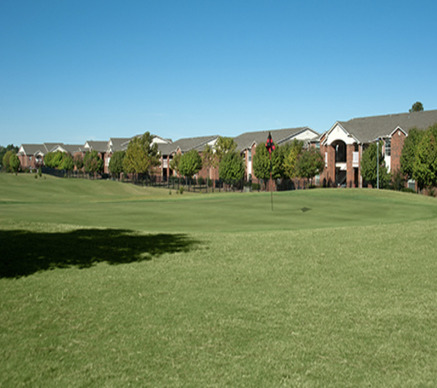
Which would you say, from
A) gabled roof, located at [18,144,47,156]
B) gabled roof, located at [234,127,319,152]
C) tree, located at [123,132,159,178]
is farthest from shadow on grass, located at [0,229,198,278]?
gabled roof, located at [18,144,47,156]

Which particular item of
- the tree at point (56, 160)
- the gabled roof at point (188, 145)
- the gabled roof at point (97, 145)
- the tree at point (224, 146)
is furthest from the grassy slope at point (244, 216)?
the tree at point (56, 160)

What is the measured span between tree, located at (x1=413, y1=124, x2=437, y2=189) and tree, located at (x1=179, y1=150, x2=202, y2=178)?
131 feet

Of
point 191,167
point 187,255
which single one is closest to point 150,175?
point 191,167

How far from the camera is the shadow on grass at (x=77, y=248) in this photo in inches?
460

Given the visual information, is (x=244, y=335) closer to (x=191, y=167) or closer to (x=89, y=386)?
(x=89, y=386)

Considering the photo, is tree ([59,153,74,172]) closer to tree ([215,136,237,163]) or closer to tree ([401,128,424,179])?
tree ([215,136,237,163])

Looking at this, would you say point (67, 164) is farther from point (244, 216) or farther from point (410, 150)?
point (244, 216)

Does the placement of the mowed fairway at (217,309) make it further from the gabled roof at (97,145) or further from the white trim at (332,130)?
the gabled roof at (97,145)

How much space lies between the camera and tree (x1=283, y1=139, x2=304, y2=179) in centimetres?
7075

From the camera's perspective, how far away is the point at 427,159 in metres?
54.3

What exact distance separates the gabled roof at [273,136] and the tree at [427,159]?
30.6 m

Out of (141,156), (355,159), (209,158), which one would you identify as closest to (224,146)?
(209,158)

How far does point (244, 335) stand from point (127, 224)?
48.5 feet

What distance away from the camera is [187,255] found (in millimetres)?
→ 12820
